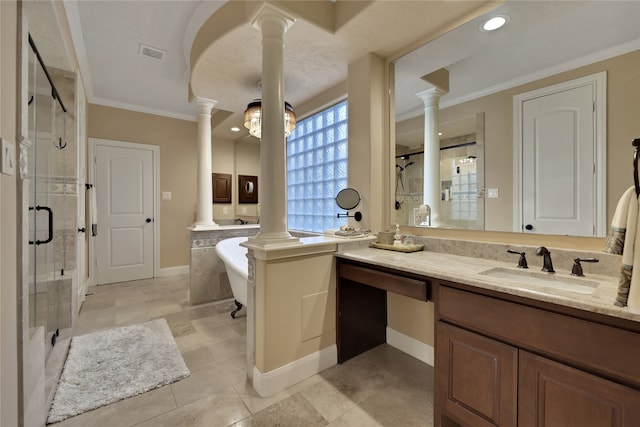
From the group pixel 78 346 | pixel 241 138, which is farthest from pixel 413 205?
pixel 241 138

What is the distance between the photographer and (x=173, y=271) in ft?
15.0

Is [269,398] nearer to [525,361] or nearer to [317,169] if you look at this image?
[525,361]

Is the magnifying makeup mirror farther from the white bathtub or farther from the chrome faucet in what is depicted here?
the chrome faucet

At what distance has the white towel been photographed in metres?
0.87

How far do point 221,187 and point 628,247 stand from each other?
511 cm

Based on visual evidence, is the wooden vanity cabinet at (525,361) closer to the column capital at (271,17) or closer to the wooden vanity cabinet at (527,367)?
the wooden vanity cabinet at (527,367)

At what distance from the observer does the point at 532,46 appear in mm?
1564

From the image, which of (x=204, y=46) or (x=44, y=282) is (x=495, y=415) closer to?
(x=44, y=282)

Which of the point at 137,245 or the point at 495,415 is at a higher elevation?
the point at 137,245

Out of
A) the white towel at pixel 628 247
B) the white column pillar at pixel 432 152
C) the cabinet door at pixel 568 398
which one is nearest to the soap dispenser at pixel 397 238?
the white column pillar at pixel 432 152

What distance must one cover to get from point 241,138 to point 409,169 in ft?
12.3

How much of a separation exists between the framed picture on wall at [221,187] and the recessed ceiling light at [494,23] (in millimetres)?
4419

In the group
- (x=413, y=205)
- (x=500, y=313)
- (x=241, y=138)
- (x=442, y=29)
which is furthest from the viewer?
(x=241, y=138)

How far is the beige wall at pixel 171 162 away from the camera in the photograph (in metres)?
4.21
